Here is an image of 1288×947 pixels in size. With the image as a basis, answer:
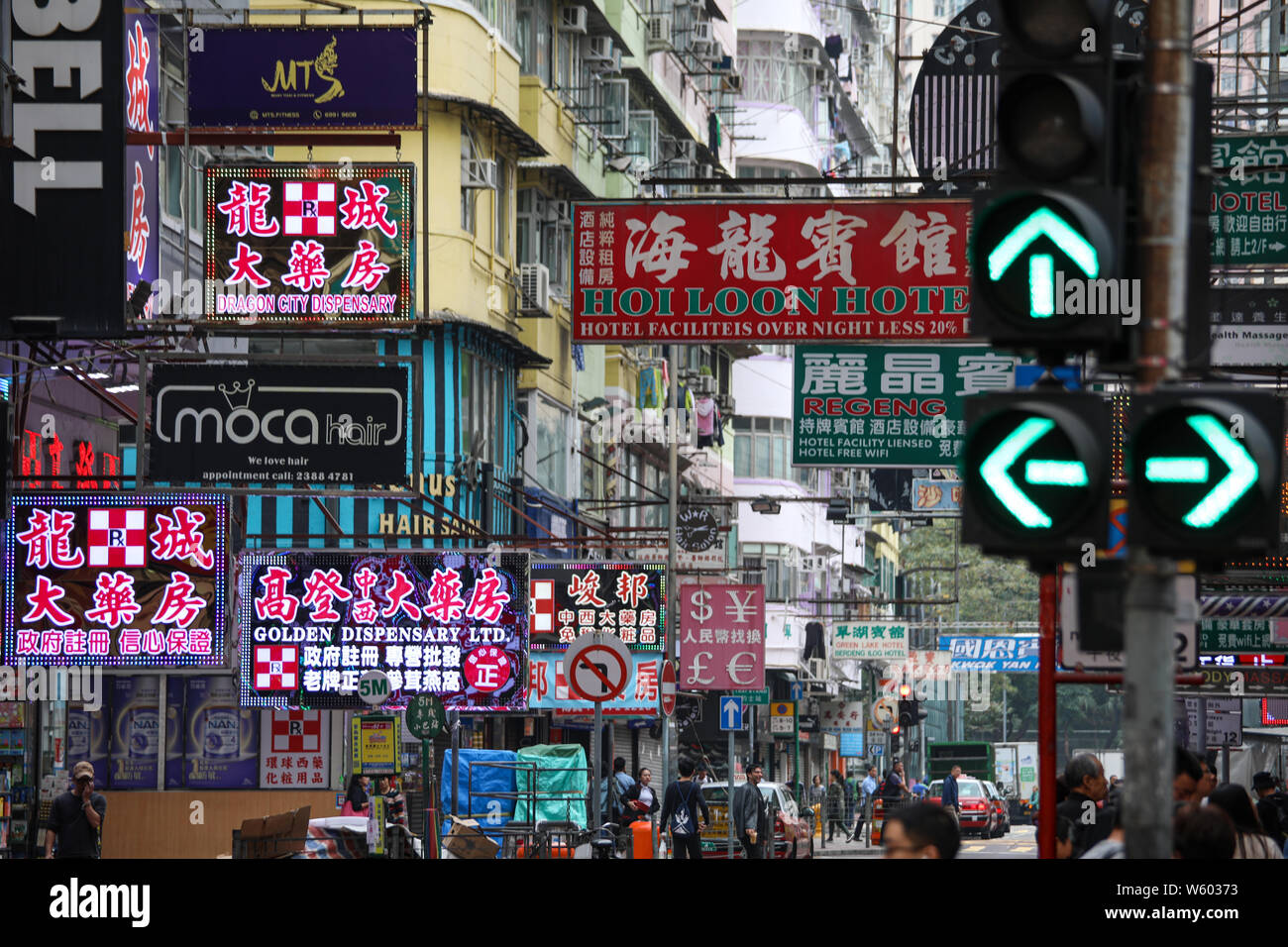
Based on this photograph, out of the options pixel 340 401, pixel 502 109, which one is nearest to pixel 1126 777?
pixel 340 401

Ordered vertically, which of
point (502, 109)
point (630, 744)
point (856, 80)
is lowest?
point (630, 744)

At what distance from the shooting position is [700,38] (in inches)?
1950

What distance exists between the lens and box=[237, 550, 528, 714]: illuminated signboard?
21.1m

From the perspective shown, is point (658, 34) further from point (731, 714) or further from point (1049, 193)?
point (1049, 193)

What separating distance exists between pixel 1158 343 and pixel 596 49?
35.8 m

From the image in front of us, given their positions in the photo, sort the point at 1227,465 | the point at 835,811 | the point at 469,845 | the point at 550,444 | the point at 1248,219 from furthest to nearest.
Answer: the point at 835,811 → the point at 550,444 → the point at 469,845 → the point at 1248,219 → the point at 1227,465

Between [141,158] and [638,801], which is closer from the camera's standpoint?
[141,158]

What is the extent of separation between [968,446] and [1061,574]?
15.7 ft

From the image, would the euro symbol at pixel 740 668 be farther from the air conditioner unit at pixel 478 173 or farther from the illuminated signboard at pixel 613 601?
the air conditioner unit at pixel 478 173

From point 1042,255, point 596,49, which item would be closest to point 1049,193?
point 1042,255

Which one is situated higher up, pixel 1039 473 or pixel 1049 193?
pixel 1049 193

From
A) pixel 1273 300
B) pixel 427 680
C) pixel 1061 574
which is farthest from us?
pixel 427 680

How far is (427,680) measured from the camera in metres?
21.2
